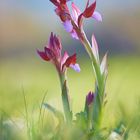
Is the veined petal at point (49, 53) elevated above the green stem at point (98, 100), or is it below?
above

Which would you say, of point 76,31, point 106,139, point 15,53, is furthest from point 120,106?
point 15,53

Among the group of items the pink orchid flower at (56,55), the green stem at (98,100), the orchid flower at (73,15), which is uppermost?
the orchid flower at (73,15)

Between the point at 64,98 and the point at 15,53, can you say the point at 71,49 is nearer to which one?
the point at 15,53

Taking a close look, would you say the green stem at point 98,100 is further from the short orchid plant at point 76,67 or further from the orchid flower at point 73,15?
the orchid flower at point 73,15

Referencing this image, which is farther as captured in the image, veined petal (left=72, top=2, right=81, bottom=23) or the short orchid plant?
veined petal (left=72, top=2, right=81, bottom=23)

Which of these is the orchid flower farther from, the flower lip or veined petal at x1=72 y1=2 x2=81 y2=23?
the flower lip

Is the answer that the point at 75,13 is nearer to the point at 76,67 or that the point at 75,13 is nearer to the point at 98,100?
the point at 76,67

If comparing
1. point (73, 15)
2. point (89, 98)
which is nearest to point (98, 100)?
point (89, 98)

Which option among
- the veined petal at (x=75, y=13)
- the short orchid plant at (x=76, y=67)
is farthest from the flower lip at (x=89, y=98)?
the veined petal at (x=75, y=13)

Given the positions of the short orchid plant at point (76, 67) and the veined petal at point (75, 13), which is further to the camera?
the veined petal at point (75, 13)

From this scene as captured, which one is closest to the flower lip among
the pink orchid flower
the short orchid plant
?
the short orchid plant
